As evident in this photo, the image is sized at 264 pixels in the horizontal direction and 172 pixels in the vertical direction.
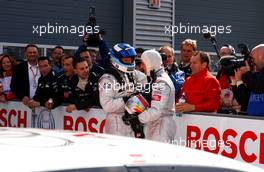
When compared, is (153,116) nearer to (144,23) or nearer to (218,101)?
(218,101)

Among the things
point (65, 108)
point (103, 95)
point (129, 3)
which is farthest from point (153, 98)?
point (129, 3)

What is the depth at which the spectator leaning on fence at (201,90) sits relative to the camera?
6152 mm

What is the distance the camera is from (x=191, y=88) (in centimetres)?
622

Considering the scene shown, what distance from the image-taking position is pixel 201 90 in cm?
616

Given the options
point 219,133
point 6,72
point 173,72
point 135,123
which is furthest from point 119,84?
point 6,72

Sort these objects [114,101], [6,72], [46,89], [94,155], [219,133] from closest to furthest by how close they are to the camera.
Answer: [94,155] < [114,101] < [219,133] < [46,89] < [6,72]

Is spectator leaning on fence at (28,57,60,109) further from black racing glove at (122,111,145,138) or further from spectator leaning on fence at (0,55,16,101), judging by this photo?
black racing glove at (122,111,145,138)

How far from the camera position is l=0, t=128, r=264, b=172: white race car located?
1.83 m

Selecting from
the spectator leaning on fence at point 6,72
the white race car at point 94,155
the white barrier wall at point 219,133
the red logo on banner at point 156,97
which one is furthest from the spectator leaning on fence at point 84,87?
the white race car at point 94,155

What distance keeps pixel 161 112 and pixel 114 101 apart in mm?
507

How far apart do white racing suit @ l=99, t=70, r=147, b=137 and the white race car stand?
3.32m

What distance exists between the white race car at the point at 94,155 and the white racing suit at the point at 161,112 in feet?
10.4

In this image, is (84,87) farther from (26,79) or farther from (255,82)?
(255,82)

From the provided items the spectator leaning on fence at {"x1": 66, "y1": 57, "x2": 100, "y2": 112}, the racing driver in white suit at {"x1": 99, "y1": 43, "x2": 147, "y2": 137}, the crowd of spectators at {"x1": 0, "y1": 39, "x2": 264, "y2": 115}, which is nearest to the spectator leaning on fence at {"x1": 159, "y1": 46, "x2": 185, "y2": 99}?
the crowd of spectators at {"x1": 0, "y1": 39, "x2": 264, "y2": 115}
